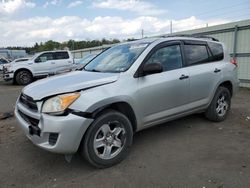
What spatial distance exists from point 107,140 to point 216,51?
10.5 feet

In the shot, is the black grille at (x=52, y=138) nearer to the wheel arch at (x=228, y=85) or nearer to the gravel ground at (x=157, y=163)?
the gravel ground at (x=157, y=163)

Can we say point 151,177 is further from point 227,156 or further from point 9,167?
point 9,167

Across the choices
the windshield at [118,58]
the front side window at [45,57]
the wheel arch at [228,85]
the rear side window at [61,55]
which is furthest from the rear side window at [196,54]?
the front side window at [45,57]

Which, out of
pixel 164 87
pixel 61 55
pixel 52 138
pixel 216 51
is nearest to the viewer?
pixel 52 138

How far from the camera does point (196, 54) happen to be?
16.3 ft

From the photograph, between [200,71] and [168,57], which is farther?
[200,71]

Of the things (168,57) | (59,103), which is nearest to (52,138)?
(59,103)

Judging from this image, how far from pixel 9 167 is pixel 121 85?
79.1 inches

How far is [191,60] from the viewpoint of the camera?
483 centimetres

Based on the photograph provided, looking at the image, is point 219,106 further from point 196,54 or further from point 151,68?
point 151,68

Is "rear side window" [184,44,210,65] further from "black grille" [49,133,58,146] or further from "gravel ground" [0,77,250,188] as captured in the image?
"black grille" [49,133,58,146]

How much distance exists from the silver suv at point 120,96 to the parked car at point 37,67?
1050cm

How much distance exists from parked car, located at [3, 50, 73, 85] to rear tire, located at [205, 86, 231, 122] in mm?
10414

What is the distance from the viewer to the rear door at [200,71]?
15.5 feet
